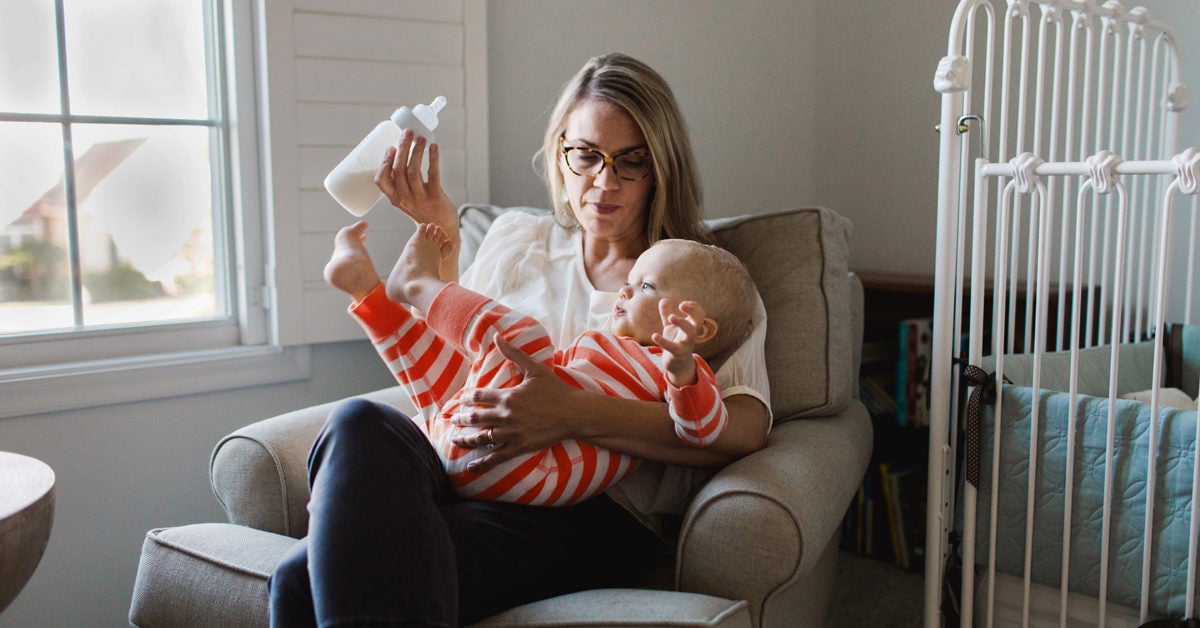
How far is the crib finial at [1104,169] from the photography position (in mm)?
1363

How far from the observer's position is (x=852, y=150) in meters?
2.75

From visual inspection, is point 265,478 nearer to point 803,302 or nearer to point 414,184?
point 414,184

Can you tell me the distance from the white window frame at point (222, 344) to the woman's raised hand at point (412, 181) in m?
0.64

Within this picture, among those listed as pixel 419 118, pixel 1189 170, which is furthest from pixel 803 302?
pixel 419 118

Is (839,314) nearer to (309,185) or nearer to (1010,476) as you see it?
(1010,476)

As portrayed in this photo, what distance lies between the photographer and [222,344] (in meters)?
2.06

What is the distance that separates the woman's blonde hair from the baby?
221 millimetres

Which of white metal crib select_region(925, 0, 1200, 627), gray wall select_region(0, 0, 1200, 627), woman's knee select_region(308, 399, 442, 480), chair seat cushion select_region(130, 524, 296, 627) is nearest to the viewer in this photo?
woman's knee select_region(308, 399, 442, 480)

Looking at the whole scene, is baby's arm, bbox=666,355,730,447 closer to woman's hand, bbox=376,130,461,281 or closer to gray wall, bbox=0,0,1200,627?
woman's hand, bbox=376,130,461,281

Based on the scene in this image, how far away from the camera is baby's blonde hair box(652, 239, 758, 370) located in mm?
1399

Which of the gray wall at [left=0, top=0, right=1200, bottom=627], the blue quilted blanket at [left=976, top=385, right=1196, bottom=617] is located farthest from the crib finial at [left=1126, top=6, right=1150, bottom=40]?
the blue quilted blanket at [left=976, top=385, right=1196, bottom=617]

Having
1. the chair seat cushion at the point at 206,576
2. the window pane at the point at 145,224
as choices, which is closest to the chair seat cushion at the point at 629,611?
the chair seat cushion at the point at 206,576

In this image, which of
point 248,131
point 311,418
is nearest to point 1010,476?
point 311,418

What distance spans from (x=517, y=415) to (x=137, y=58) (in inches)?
47.7
